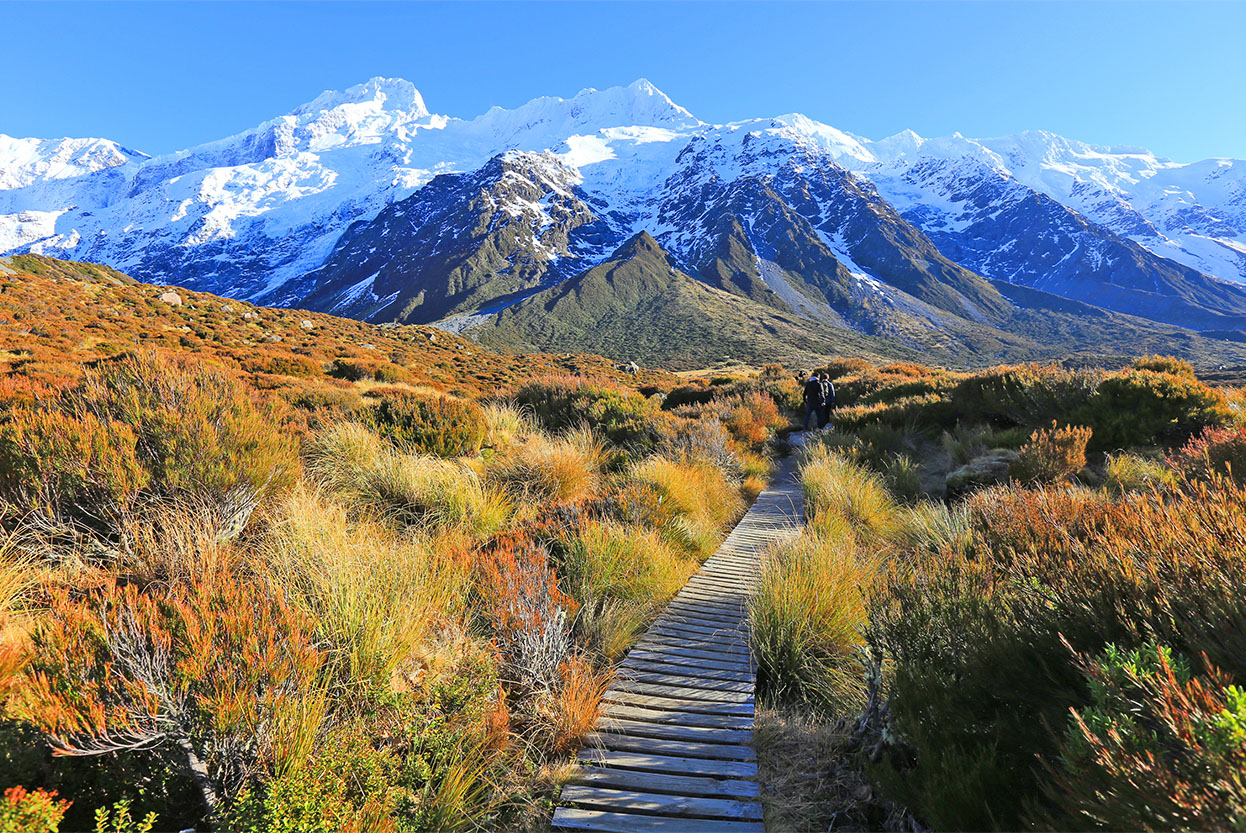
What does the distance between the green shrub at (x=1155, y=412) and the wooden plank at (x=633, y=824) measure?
9459mm

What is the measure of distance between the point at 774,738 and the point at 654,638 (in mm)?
1213

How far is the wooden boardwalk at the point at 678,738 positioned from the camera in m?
2.46

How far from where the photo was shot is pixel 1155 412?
27.3 ft

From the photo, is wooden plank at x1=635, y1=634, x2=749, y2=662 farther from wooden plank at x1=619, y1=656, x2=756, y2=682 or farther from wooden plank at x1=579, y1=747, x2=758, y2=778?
wooden plank at x1=579, y1=747, x2=758, y2=778

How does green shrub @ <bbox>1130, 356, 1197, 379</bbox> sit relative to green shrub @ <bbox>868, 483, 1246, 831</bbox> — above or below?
above

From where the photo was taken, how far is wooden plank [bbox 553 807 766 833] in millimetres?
2365

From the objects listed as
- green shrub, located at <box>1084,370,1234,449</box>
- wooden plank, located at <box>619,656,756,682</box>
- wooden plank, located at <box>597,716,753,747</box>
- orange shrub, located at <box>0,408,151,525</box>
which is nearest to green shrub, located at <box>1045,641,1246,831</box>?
wooden plank, located at <box>597,716,753,747</box>

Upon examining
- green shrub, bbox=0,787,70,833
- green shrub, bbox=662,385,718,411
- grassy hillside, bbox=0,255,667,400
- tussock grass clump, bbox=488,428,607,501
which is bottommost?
green shrub, bbox=662,385,718,411

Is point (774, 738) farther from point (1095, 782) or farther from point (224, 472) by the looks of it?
point (224, 472)

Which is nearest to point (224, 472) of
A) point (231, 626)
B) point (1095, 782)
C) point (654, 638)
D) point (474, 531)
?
point (474, 531)

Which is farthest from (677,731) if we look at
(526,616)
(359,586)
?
(359,586)

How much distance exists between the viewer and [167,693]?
6.38ft

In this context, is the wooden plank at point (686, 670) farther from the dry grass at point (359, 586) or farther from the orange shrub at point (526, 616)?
the dry grass at point (359, 586)

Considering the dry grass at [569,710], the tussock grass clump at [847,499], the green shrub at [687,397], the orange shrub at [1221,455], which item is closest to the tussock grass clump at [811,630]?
the dry grass at [569,710]
